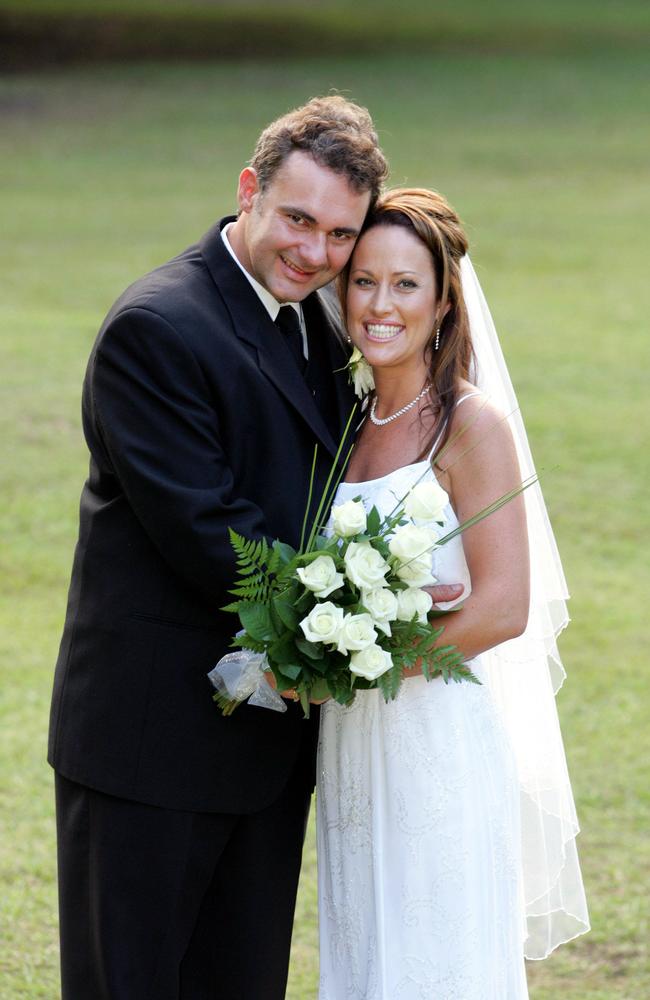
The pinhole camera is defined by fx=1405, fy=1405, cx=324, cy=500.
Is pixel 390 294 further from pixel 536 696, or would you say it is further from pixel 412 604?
pixel 536 696

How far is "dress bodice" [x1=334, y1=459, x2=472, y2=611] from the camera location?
365 centimetres

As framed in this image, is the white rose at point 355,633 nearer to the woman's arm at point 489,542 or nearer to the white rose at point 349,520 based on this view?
the white rose at point 349,520

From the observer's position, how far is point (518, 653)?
4.03m

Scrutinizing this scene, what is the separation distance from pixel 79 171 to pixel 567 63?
14.4 metres

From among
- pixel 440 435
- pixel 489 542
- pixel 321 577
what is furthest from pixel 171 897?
pixel 440 435

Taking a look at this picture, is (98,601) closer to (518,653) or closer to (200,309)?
(200,309)

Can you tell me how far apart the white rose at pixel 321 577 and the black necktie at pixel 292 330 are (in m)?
0.77

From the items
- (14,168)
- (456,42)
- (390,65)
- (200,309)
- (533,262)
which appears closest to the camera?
(200,309)

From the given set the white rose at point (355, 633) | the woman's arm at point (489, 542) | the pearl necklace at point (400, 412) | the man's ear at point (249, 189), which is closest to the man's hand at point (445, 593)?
the woman's arm at point (489, 542)

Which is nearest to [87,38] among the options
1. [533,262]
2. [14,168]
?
[14,168]

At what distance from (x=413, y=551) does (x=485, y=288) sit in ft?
40.5

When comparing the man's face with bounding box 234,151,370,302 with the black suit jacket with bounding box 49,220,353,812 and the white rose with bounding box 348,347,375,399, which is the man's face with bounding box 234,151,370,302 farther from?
the white rose with bounding box 348,347,375,399

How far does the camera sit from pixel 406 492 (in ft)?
12.0

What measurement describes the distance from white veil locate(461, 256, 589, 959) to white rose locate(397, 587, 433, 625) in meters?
0.71
